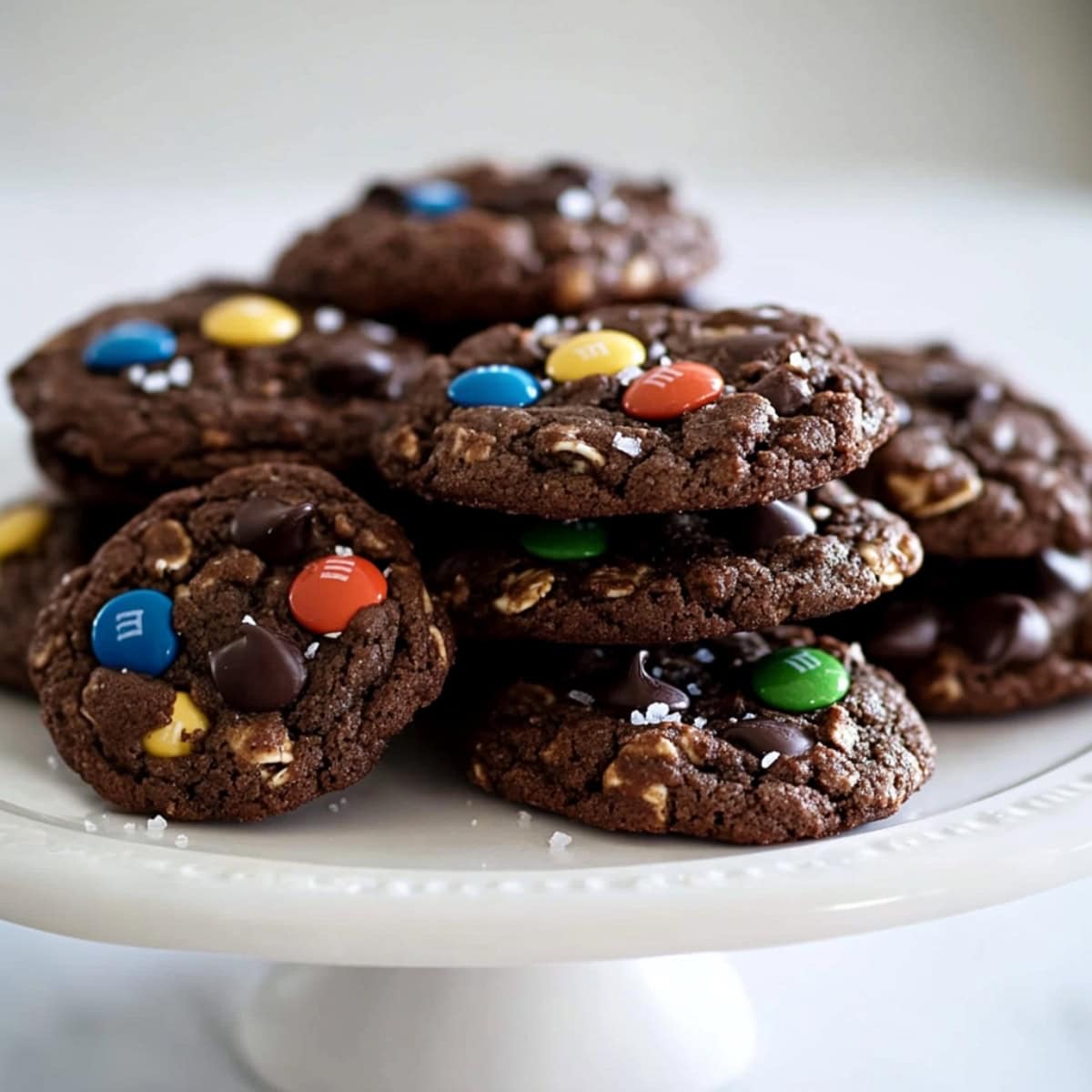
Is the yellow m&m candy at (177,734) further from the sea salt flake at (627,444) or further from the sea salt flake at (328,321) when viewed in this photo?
the sea salt flake at (328,321)

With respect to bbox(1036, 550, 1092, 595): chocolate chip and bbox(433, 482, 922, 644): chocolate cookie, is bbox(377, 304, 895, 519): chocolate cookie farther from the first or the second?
bbox(1036, 550, 1092, 595): chocolate chip

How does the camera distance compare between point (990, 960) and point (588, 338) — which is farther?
point (990, 960)

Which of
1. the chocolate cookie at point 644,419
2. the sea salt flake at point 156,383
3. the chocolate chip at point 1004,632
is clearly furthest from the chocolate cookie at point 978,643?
the sea salt flake at point 156,383

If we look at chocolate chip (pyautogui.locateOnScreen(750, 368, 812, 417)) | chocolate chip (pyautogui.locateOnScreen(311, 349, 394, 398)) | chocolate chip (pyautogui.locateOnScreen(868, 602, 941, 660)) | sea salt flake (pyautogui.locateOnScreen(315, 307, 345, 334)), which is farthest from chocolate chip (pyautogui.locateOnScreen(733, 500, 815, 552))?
sea salt flake (pyautogui.locateOnScreen(315, 307, 345, 334))

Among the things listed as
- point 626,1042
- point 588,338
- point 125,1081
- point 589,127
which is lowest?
point 125,1081

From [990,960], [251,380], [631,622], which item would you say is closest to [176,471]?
[251,380]

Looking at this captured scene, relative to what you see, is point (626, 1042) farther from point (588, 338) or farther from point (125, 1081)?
point (588, 338)

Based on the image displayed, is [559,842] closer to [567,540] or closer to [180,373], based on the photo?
[567,540]
